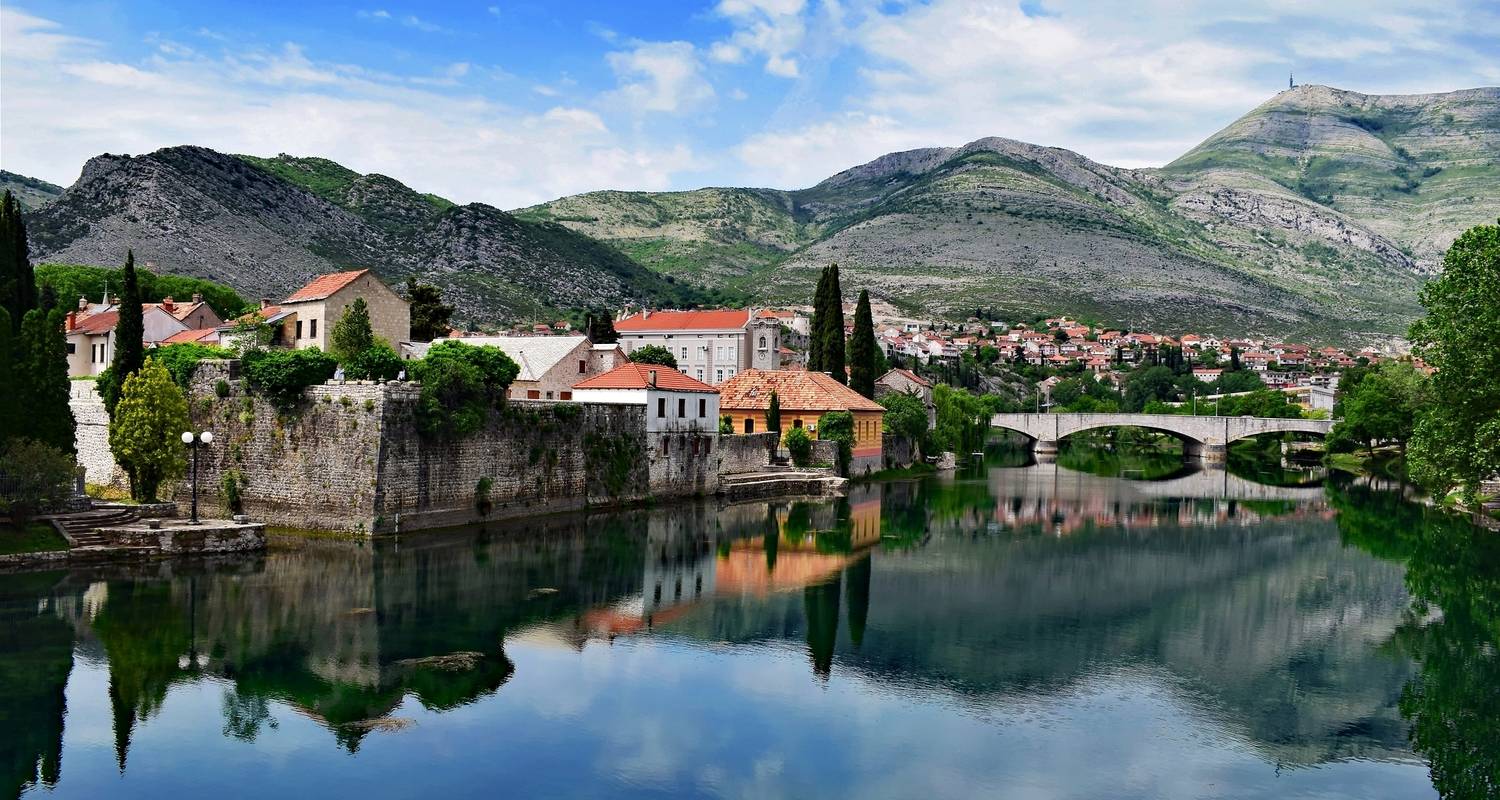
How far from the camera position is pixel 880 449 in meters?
64.4

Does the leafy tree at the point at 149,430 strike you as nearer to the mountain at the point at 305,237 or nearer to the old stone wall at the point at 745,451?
the old stone wall at the point at 745,451

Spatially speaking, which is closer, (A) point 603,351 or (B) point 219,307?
(A) point 603,351

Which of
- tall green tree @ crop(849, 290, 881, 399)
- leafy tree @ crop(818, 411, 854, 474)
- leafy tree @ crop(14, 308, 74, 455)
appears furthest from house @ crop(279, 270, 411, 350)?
tall green tree @ crop(849, 290, 881, 399)

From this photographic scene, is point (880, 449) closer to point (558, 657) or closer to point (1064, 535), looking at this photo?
point (1064, 535)

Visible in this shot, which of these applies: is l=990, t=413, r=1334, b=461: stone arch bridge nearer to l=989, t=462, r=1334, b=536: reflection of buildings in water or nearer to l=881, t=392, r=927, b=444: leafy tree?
l=989, t=462, r=1334, b=536: reflection of buildings in water

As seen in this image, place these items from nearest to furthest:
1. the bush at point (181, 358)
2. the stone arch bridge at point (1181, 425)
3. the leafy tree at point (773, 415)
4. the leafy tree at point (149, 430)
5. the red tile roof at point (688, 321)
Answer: the leafy tree at point (149, 430) < the bush at point (181, 358) < the leafy tree at point (773, 415) < the red tile roof at point (688, 321) < the stone arch bridge at point (1181, 425)

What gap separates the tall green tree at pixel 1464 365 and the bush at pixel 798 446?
1050 inches

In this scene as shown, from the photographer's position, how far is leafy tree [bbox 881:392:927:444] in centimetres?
6756

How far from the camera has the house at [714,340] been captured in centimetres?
7888

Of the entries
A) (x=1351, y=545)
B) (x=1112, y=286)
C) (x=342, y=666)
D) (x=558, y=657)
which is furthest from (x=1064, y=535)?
(x=1112, y=286)

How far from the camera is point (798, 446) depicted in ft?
183

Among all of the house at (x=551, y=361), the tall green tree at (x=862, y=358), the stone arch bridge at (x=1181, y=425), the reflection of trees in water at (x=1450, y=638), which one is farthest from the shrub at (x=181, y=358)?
the stone arch bridge at (x=1181, y=425)

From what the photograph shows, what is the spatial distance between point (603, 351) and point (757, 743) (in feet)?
123

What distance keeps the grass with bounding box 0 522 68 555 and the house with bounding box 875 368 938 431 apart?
54.3m
